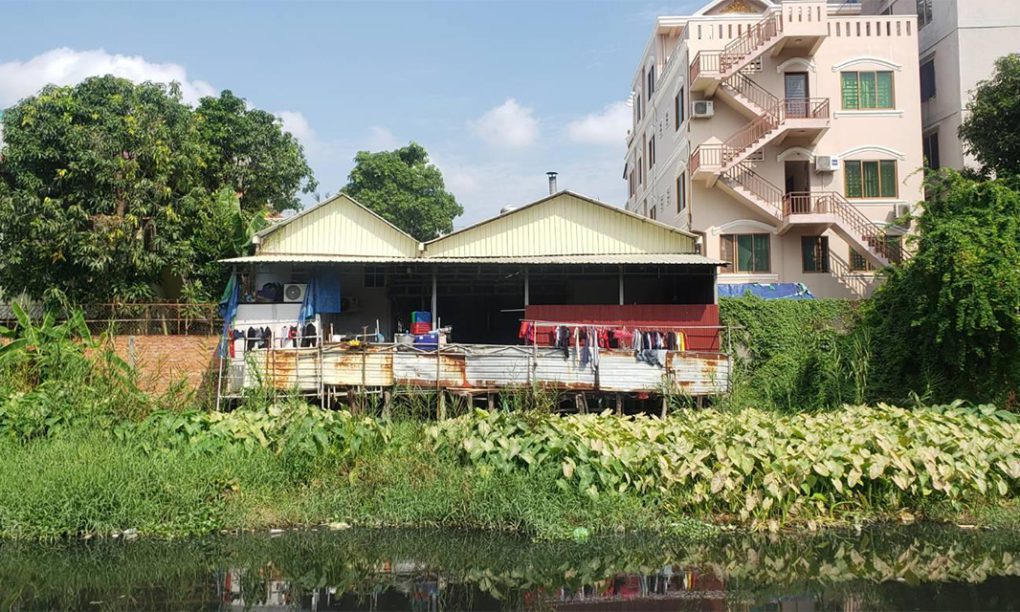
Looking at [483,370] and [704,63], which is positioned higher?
[704,63]

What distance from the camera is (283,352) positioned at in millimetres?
14047

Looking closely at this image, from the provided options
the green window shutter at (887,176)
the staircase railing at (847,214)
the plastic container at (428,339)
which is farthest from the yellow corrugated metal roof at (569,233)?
the green window shutter at (887,176)

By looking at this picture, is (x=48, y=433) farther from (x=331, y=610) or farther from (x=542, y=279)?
(x=542, y=279)

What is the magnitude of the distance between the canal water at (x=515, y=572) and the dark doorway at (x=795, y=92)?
16.9 m

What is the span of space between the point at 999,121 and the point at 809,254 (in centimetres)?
602

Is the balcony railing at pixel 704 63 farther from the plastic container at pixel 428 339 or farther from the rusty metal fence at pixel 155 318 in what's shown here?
the rusty metal fence at pixel 155 318

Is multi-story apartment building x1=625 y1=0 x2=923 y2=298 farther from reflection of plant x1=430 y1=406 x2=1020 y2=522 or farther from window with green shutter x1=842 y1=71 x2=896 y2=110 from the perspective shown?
reflection of plant x1=430 y1=406 x2=1020 y2=522

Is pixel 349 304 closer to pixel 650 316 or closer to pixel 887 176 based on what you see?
pixel 650 316

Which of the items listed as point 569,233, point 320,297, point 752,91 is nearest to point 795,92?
point 752,91

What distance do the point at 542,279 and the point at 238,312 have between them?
7439mm

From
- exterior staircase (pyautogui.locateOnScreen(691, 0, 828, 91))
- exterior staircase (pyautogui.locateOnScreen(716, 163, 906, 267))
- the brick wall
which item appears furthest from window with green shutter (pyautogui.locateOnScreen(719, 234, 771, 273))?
the brick wall

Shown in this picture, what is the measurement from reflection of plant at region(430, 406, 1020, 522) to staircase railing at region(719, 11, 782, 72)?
15.4m

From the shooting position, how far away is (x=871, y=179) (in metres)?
22.9

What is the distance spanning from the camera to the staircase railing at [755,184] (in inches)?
885
